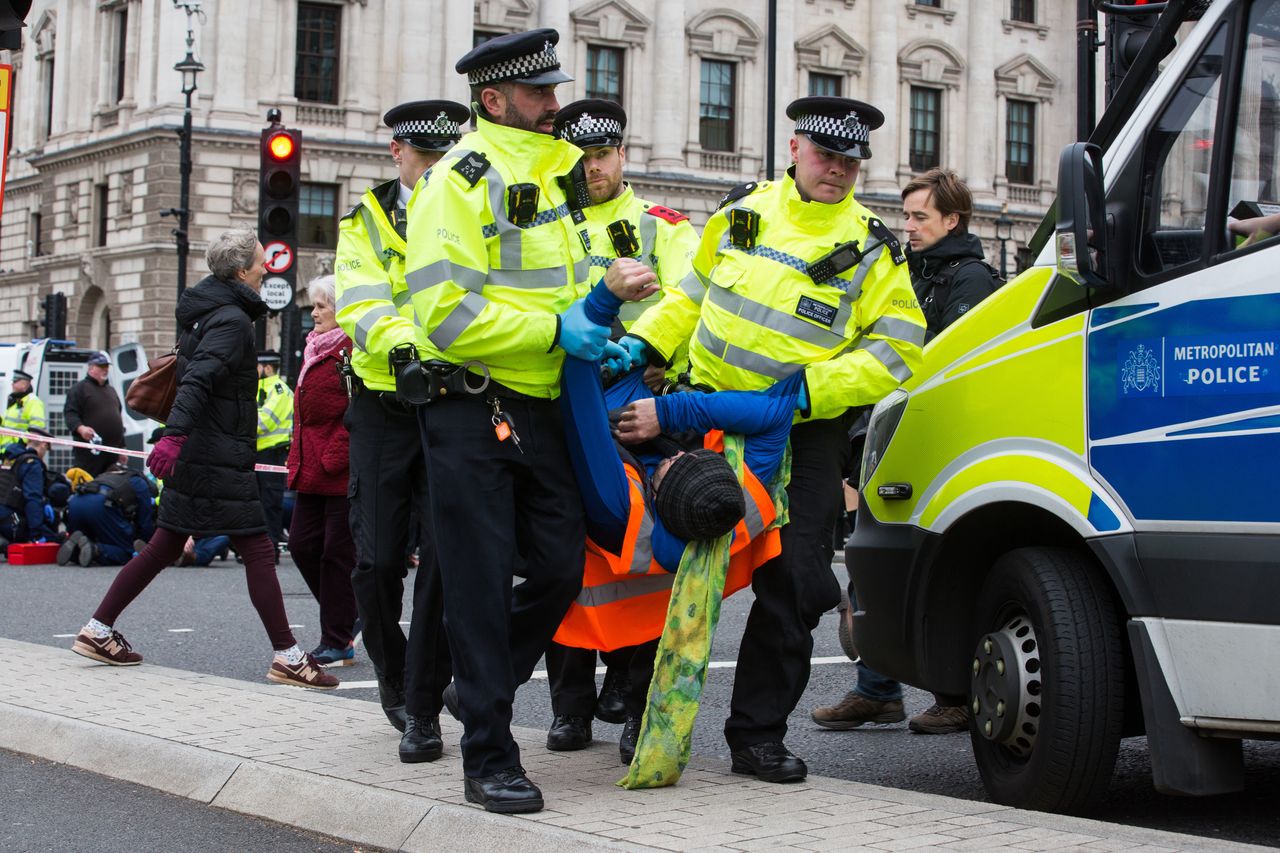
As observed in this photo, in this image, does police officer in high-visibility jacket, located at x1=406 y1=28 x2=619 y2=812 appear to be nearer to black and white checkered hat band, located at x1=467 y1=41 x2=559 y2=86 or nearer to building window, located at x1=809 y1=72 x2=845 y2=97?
black and white checkered hat band, located at x1=467 y1=41 x2=559 y2=86

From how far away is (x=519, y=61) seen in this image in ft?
17.4

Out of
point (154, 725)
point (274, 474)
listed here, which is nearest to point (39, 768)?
point (154, 725)

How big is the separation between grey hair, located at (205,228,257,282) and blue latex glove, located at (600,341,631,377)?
3.24 m

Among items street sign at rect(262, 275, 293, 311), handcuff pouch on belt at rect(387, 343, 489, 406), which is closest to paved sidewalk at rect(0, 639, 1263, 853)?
handcuff pouch on belt at rect(387, 343, 489, 406)

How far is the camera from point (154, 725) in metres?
6.76

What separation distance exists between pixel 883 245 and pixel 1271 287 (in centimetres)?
156

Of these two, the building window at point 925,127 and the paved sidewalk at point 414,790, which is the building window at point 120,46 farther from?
the paved sidewalk at point 414,790

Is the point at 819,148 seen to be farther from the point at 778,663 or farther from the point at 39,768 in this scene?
the point at 39,768

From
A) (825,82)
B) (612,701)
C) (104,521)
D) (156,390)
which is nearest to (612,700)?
(612,701)

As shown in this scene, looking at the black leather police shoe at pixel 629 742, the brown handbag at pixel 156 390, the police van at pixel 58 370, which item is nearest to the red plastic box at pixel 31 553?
the brown handbag at pixel 156 390

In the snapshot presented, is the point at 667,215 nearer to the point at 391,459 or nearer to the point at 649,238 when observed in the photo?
the point at 649,238

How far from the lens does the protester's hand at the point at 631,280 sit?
501 centimetres

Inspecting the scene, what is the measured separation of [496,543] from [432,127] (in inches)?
79.7

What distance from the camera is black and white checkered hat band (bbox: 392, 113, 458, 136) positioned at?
6781 millimetres
